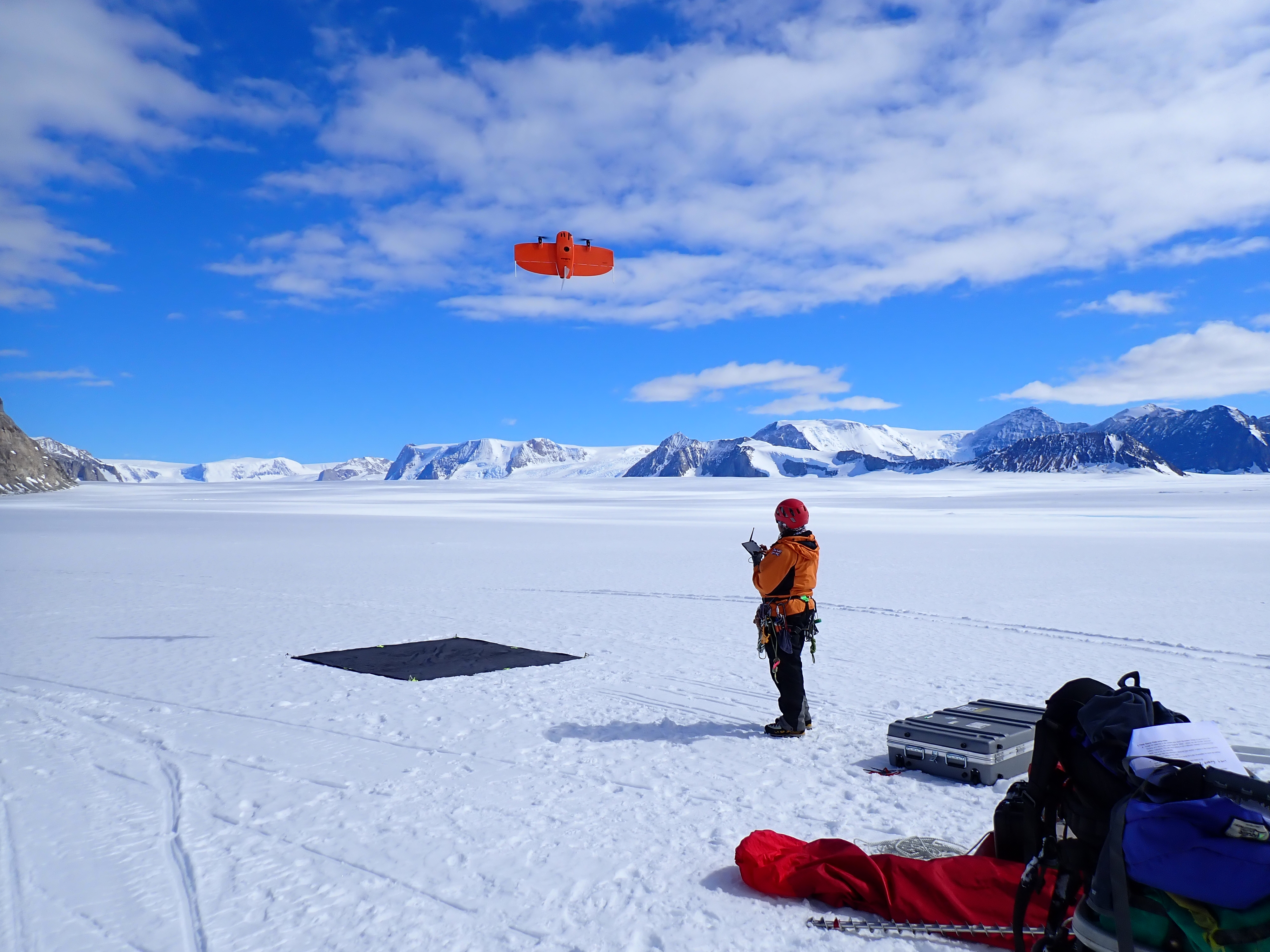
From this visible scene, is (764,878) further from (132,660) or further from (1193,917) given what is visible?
(132,660)

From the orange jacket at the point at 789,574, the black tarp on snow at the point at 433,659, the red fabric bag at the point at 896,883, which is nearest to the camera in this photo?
the red fabric bag at the point at 896,883

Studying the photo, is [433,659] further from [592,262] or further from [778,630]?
[592,262]

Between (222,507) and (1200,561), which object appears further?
(222,507)

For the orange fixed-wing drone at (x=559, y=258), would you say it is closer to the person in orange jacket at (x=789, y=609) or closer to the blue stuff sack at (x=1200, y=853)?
the person in orange jacket at (x=789, y=609)

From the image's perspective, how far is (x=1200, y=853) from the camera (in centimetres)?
232

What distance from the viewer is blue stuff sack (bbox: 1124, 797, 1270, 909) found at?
227 cm

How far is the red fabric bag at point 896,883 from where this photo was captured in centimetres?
330

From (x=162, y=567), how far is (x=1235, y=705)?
760 inches

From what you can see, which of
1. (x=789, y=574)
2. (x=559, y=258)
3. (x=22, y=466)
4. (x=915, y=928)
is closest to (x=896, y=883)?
(x=915, y=928)

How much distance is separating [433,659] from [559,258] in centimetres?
1050

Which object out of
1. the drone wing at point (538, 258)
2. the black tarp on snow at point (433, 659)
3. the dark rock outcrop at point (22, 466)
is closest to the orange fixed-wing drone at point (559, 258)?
the drone wing at point (538, 258)

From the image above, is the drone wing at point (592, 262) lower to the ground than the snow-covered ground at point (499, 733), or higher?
higher

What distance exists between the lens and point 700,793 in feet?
16.1

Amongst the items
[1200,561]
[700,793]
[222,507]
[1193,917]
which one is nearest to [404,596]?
[700,793]
